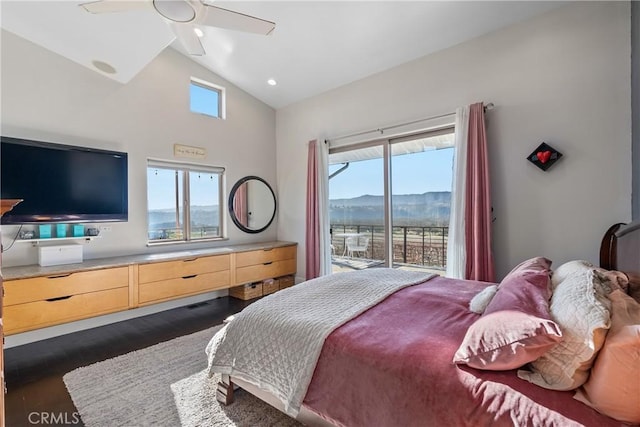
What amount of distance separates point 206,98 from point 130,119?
1130 mm

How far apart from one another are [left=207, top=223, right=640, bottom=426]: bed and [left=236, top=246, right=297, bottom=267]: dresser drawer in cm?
210

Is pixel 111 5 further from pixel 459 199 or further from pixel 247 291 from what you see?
pixel 247 291

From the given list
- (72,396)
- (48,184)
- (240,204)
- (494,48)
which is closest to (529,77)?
(494,48)

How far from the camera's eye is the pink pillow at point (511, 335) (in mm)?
1068

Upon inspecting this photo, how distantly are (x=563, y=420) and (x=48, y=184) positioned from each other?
13.1 ft

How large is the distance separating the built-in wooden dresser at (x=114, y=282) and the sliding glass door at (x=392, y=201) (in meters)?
1.32

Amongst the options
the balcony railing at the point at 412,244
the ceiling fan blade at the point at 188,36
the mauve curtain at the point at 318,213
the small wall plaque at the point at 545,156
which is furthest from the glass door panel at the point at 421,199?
the ceiling fan blade at the point at 188,36

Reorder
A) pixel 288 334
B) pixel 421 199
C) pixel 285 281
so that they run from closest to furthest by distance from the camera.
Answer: pixel 288 334 → pixel 421 199 → pixel 285 281

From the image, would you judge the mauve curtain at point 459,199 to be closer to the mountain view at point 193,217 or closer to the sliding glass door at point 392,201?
the sliding glass door at point 392,201

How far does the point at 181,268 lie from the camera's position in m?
3.44

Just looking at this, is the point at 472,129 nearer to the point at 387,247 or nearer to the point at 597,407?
the point at 387,247

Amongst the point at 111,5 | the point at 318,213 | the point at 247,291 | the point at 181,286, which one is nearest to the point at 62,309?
the point at 181,286

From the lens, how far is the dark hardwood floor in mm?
1878

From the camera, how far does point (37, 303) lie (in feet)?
8.33
